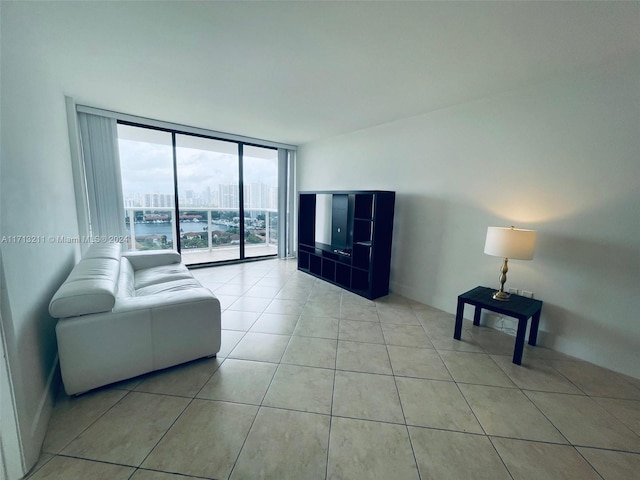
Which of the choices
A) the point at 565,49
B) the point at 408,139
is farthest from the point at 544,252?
the point at 408,139

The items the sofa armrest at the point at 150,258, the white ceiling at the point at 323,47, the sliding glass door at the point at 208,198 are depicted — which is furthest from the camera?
the sliding glass door at the point at 208,198

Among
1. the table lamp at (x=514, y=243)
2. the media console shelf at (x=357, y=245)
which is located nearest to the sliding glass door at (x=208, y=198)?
the media console shelf at (x=357, y=245)

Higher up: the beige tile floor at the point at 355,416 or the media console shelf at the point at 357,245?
the media console shelf at the point at 357,245

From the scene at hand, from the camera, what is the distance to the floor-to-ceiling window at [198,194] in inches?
159

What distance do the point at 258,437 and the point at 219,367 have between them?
73cm

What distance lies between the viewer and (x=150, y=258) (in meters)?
3.23

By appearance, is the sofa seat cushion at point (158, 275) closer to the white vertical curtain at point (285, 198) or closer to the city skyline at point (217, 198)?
the city skyline at point (217, 198)

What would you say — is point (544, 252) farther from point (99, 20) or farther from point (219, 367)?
point (99, 20)

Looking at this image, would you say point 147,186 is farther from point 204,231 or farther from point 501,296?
point 501,296

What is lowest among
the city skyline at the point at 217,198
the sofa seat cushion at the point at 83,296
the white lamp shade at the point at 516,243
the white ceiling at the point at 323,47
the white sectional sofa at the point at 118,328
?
the white sectional sofa at the point at 118,328

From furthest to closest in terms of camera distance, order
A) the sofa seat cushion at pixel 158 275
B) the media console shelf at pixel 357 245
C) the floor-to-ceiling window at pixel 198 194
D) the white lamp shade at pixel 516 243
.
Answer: the floor-to-ceiling window at pixel 198 194 → the media console shelf at pixel 357 245 → the sofa seat cushion at pixel 158 275 → the white lamp shade at pixel 516 243

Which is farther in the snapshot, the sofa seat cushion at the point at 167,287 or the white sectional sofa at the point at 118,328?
the sofa seat cushion at the point at 167,287

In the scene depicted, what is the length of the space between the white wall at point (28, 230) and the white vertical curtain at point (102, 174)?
53.7 inches

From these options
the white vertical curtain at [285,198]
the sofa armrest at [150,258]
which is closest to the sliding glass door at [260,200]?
the white vertical curtain at [285,198]
